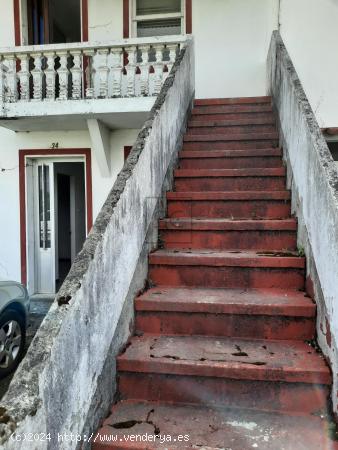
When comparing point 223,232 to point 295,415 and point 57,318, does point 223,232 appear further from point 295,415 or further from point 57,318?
point 57,318

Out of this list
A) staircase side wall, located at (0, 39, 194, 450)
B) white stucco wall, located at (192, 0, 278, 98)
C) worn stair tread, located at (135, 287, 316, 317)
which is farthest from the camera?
white stucco wall, located at (192, 0, 278, 98)

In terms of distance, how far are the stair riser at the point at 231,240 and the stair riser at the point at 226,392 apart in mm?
1355

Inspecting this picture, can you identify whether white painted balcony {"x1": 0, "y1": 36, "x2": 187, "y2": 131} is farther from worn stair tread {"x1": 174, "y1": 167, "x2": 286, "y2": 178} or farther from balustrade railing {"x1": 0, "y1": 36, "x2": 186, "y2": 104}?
worn stair tread {"x1": 174, "y1": 167, "x2": 286, "y2": 178}

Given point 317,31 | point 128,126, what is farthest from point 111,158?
point 317,31

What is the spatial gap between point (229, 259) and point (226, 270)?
0.10 metres

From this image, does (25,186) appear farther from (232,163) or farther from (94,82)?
(232,163)

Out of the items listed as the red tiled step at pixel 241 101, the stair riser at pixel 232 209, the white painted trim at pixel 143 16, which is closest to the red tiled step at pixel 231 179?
the stair riser at pixel 232 209

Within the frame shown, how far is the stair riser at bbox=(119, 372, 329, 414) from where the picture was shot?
6.79ft

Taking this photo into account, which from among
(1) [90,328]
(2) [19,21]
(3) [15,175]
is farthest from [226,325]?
(2) [19,21]

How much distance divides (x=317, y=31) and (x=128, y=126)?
11.9 ft

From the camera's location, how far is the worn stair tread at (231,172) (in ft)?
12.8

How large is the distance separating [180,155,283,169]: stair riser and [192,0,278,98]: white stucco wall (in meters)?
3.18

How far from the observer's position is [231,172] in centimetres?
398

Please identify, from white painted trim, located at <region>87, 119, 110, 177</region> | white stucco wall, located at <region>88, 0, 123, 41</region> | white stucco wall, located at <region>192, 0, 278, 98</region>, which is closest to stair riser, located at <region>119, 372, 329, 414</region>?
white painted trim, located at <region>87, 119, 110, 177</region>
